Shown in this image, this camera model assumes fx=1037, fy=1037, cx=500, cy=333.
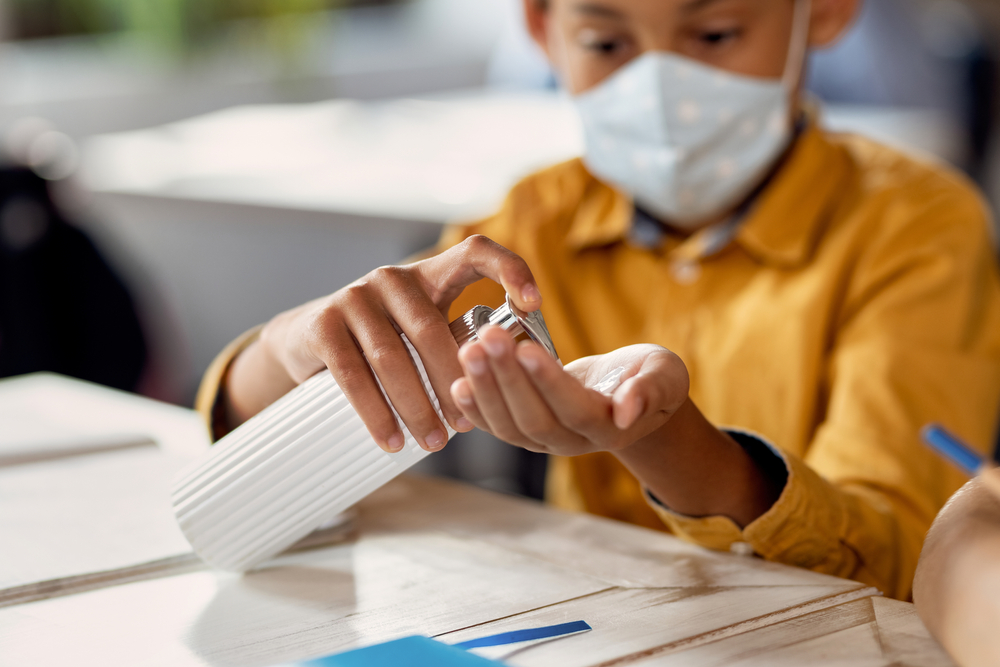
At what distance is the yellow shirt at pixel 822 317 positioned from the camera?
0.82m

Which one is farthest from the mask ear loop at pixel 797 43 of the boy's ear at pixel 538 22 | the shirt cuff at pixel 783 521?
the shirt cuff at pixel 783 521

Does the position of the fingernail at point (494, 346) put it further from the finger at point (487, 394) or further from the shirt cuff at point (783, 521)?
the shirt cuff at point (783, 521)

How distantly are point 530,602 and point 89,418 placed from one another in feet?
2.07

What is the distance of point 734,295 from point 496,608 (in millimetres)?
550

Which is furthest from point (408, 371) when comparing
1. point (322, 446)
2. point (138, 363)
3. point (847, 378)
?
point (138, 363)

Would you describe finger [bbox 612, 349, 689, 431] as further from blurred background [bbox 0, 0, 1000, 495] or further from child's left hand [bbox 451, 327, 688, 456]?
blurred background [bbox 0, 0, 1000, 495]

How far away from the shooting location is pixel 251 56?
12.8 feet

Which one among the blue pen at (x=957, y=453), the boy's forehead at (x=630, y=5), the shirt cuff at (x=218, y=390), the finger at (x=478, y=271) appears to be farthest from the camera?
the boy's forehead at (x=630, y=5)

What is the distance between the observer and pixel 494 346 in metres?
0.47

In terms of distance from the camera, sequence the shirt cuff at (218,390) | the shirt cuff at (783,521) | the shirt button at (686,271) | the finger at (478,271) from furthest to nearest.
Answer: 1. the shirt button at (686,271)
2. the shirt cuff at (218,390)
3. the shirt cuff at (783,521)
4. the finger at (478,271)

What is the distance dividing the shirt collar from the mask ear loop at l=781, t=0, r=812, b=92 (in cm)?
6

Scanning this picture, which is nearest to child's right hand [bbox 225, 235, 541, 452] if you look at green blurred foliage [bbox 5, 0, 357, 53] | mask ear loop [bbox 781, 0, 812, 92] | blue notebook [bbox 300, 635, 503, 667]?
blue notebook [bbox 300, 635, 503, 667]

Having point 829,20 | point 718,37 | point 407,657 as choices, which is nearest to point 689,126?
point 718,37

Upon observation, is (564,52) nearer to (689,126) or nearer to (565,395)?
(689,126)
